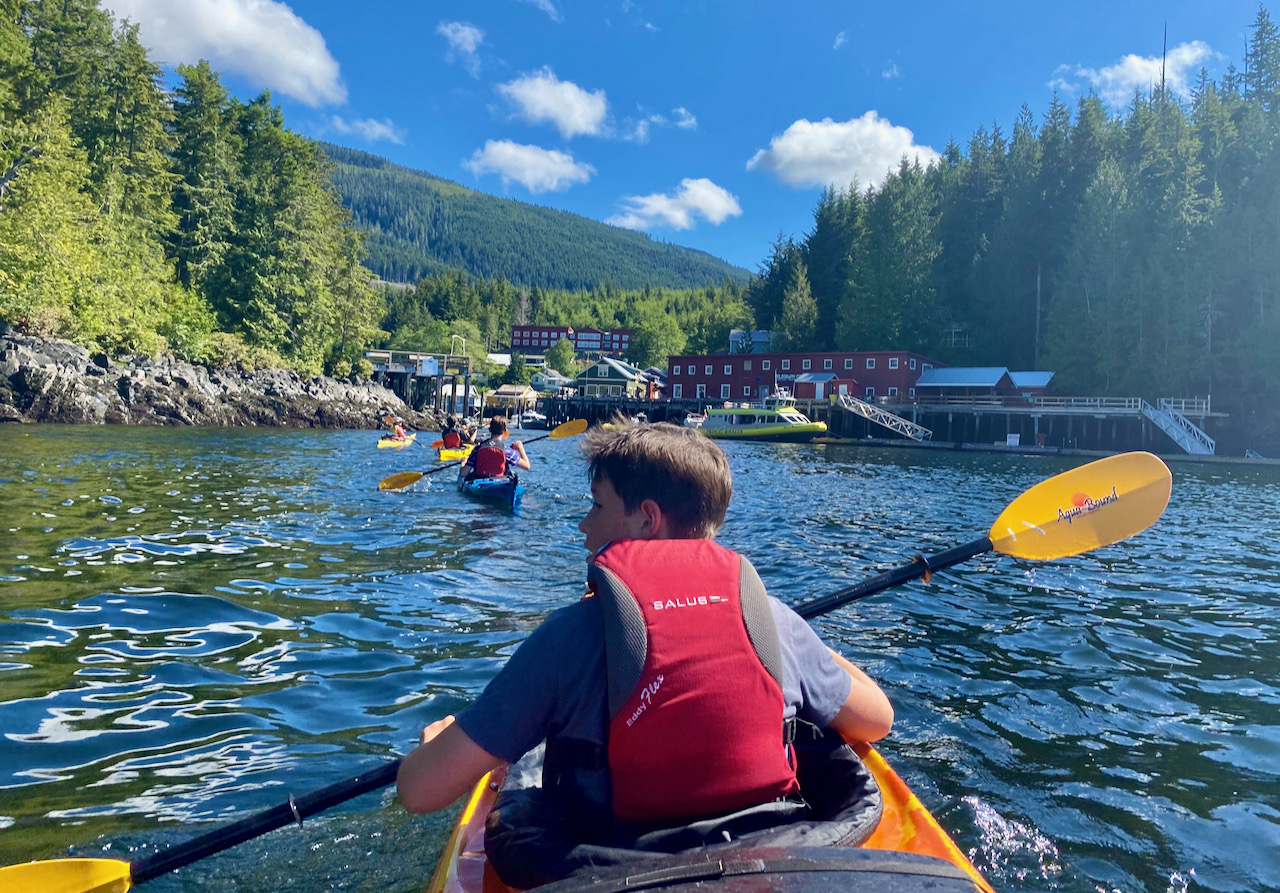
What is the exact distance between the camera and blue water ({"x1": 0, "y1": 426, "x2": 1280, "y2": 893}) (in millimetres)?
3812

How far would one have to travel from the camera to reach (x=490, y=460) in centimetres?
1552

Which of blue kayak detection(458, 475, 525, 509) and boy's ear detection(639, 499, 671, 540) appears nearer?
boy's ear detection(639, 499, 671, 540)

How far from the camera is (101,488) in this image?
14.5m

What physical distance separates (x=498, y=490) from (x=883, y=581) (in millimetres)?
11120

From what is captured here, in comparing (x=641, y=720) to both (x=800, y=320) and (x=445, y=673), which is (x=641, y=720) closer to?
(x=445, y=673)

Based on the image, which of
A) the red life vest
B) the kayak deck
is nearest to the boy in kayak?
the red life vest

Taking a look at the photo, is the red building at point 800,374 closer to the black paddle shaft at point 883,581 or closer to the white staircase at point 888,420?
the white staircase at point 888,420

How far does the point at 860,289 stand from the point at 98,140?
187 feet

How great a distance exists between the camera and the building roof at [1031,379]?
58.2 metres

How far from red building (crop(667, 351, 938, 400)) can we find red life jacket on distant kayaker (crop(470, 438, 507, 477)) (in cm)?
4761

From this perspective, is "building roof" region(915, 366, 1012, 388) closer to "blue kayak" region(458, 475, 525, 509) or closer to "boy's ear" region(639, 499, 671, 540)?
"blue kayak" region(458, 475, 525, 509)

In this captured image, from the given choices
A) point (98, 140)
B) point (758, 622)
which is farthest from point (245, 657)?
point (98, 140)

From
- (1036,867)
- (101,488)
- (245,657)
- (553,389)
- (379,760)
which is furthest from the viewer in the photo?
(553,389)

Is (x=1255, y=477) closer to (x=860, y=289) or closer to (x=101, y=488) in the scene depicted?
(x=101, y=488)
